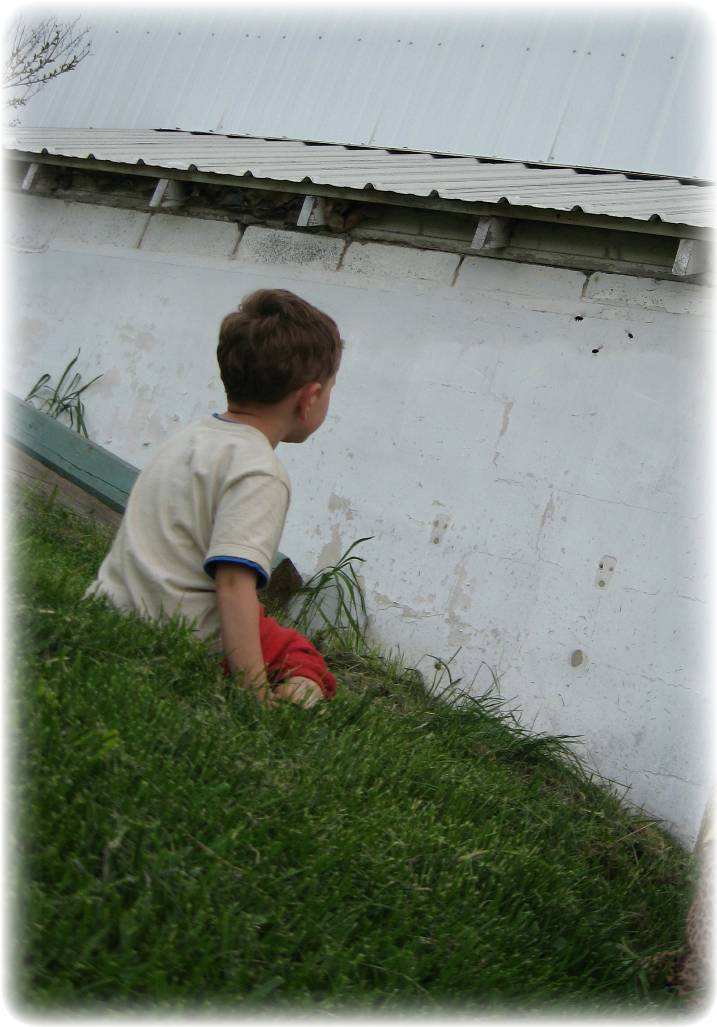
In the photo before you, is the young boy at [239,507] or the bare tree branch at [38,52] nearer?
the young boy at [239,507]

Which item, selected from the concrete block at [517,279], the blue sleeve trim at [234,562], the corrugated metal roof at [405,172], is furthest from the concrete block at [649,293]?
the blue sleeve trim at [234,562]

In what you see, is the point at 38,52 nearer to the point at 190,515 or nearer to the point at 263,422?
the point at 263,422

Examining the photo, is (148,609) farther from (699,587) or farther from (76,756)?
(699,587)

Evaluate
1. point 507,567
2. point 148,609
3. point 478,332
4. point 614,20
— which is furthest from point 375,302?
point 148,609

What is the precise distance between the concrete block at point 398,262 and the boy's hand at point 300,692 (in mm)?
3905

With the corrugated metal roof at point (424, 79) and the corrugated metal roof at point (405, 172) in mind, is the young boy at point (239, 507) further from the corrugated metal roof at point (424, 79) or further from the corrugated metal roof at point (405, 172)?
the corrugated metal roof at point (424, 79)

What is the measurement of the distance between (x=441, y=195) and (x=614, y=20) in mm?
3120

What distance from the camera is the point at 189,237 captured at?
8172 millimetres

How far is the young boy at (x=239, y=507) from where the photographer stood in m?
3.36

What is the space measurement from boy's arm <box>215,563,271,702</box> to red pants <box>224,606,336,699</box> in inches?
7.7

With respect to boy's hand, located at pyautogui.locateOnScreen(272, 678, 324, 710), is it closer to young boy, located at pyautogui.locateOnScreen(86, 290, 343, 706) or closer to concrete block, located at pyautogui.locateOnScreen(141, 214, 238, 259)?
young boy, located at pyautogui.locateOnScreen(86, 290, 343, 706)

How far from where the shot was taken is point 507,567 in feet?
21.0

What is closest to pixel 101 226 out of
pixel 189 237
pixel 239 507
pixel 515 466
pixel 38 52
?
pixel 189 237

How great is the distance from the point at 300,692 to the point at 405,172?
16.4ft
